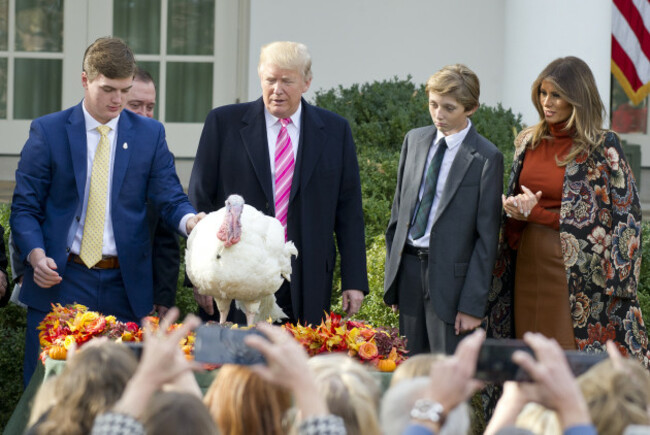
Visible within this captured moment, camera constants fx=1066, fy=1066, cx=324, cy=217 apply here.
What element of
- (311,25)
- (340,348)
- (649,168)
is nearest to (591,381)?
(340,348)

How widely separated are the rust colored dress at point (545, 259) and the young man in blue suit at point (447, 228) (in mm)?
202

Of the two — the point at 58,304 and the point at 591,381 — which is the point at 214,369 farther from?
the point at 591,381

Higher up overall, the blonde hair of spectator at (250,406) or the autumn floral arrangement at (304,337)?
the blonde hair of spectator at (250,406)

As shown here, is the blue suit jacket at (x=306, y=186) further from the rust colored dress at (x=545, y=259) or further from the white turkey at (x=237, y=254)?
the rust colored dress at (x=545, y=259)

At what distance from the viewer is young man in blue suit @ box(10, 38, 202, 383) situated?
5109 millimetres

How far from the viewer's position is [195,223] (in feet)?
16.1

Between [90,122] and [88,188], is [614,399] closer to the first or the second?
[88,188]

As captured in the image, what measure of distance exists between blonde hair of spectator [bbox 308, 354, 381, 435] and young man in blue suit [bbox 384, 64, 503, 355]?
259 cm

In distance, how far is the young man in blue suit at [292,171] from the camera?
17.1 feet

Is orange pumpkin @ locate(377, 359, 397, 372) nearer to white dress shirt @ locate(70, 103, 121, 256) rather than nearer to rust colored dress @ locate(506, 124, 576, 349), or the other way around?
rust colored dress @ locate(506, 124, 576, 349)

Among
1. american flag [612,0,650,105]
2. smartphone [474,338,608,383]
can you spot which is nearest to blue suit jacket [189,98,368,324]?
smartphone [474,338,608,383]

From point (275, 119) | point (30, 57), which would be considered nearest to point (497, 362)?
point (275, 119)

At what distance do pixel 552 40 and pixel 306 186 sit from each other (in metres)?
4.50

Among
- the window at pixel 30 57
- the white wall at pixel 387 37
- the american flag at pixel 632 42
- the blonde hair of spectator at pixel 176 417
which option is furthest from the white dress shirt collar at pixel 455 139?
the window at pixel 30 57
